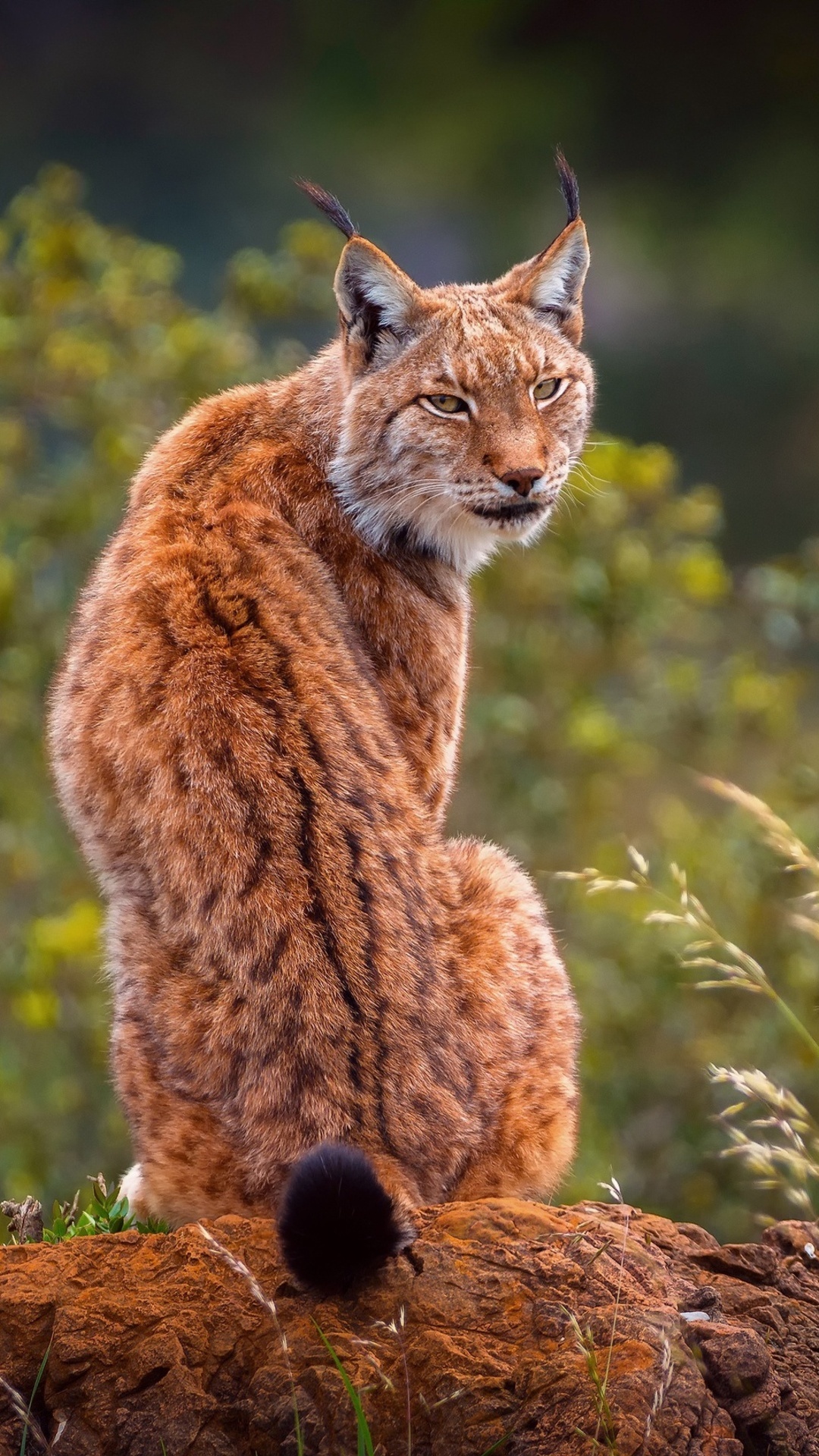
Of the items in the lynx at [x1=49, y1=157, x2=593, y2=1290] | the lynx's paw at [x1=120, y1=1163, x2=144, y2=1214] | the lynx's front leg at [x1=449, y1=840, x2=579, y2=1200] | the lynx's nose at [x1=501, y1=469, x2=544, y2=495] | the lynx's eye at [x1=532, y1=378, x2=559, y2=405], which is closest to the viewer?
the lynx at [x1=49, y1=157, x2=593, y2=1290]

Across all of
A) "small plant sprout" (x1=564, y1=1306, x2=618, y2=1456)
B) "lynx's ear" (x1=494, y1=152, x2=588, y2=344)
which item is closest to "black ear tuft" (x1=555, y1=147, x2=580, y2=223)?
"lynx's ear" (x1=494, y1=152, x2=588, y2=344)

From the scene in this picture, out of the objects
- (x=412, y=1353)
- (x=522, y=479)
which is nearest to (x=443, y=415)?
(x=522, y=479)

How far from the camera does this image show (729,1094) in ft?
28.6

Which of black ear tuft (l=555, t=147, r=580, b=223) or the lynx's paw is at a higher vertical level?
black ear tuft (l=555, t=147, r=580, b=223)

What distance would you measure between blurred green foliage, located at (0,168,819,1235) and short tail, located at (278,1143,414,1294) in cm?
453

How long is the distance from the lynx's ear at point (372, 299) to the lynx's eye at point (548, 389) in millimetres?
429

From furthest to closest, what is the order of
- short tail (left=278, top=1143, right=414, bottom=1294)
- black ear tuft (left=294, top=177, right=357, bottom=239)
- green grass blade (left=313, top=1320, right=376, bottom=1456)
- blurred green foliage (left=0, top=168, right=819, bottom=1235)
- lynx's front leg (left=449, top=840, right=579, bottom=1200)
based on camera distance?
1. blurred green foliage (left=0, top=168, right=819, bottom=1235)
2. black ear tuft (left=294, top=177, right=357, bottom=239)
3. lynx's front leg (left=449, top=840, right=579, bottom=1200)
4. short tail (left=278, top=1143, right=414, bottom=1294)
5. green grass blade (left=313, top=1320, right=376, bottom=1456)

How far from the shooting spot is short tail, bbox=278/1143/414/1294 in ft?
9.38

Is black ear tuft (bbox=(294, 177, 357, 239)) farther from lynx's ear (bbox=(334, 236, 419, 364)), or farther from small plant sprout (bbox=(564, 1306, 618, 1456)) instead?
small plant sprout (bbox=(564, 1306, 618, 1456))

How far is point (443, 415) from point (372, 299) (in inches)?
17.6

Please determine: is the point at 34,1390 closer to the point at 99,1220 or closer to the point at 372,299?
the point at 99,1220

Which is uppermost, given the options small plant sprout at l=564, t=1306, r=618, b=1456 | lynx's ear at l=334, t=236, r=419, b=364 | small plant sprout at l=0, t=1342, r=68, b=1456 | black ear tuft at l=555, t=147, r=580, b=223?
black ear tuft at l=555, t=147, r=580, b=223

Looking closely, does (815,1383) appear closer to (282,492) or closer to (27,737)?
(282,492)

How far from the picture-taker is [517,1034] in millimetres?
3666
